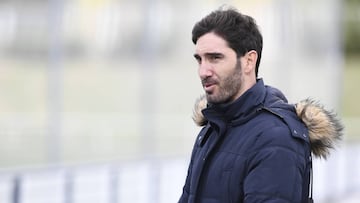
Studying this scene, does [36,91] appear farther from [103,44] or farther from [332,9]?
[332,9]

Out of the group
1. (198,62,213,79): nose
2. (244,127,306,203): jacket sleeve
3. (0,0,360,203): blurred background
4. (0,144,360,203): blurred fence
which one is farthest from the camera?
(0,0,360,203): blurred background

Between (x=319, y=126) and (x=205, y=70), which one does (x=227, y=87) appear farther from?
(x=319, y=126)

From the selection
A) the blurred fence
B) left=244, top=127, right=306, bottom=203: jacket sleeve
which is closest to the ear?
left=244, top=127, right=306, bottom=203: jacket sleeve

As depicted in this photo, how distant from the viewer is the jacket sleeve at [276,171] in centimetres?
232

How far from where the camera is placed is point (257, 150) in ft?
7.85

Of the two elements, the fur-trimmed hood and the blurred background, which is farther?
the blurred background

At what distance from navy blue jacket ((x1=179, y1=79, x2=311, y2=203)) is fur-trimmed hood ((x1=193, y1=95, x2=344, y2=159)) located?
3 cm

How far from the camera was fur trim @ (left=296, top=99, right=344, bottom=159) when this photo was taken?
254 centimetres

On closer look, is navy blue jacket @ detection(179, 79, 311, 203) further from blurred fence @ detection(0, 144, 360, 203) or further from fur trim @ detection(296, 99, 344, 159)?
blurred fence @ detection(0, 144, 360, 203)

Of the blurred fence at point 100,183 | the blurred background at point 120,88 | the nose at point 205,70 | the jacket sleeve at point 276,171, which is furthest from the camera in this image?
the blurred background at point 120,88

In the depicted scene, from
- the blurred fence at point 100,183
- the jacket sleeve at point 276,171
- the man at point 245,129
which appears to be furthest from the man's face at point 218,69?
the blurred fence at point 100,183

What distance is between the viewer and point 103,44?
10484 mm

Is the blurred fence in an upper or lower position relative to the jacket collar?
lower

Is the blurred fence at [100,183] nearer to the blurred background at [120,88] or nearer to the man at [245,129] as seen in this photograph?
the blurred background at [120,88]
